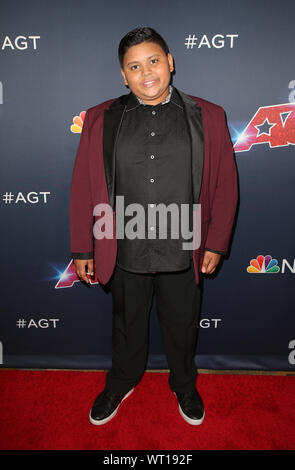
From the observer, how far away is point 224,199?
5.75ft

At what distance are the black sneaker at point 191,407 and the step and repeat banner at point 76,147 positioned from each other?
0.41 m

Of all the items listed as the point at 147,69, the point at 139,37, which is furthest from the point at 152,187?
the point at 139,37

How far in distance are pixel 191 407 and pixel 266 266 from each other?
1026mm

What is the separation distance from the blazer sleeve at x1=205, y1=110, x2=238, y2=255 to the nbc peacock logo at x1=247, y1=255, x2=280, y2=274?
1.82ft

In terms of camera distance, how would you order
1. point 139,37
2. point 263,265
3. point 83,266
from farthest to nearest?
point 263,265
point 83,266
point 139,37

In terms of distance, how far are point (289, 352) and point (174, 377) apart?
934mm

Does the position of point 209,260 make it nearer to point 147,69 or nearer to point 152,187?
point 152,187

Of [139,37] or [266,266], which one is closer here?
[139,37]

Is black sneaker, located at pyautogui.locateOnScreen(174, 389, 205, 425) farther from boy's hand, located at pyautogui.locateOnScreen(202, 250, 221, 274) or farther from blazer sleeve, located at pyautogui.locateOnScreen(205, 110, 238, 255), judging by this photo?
blazer sleeve, located at pyautogui.locateOnScreen(205, 110, 238, 255)

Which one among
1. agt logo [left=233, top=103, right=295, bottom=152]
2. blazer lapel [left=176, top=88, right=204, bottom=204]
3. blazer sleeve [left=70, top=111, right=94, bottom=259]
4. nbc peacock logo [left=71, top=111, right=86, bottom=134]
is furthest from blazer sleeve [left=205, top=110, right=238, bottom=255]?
nbc peacock logo [left=71, top=111, right=86, bottom=134]

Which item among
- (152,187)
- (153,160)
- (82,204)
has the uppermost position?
(153,160)

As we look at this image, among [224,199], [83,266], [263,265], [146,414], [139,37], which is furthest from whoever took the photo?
[263,265]

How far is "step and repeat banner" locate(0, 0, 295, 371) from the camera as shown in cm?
187
